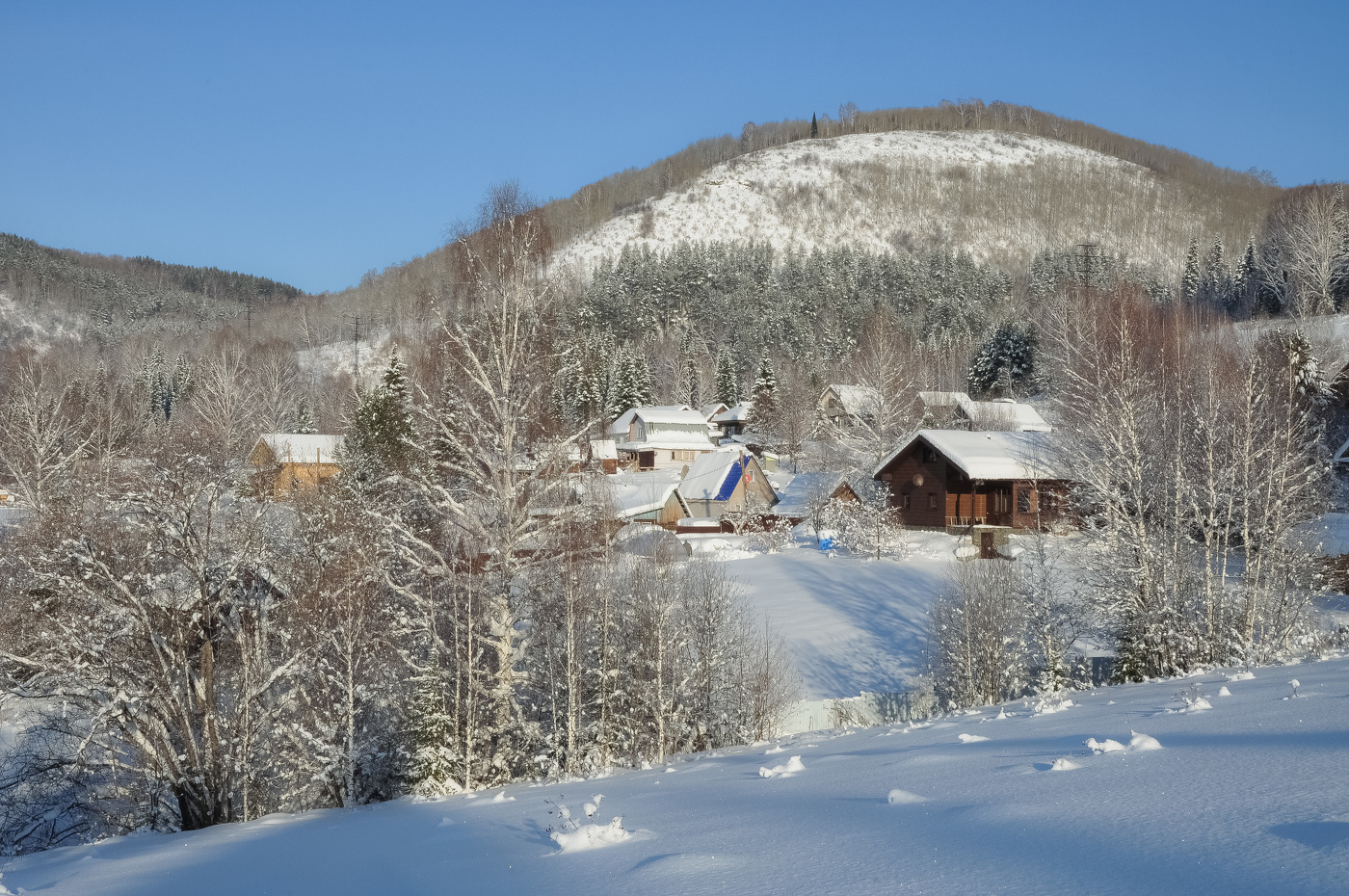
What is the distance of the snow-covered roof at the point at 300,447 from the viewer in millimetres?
52928

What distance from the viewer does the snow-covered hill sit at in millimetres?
162125

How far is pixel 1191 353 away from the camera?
43219 millimetres

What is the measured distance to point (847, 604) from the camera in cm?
2878

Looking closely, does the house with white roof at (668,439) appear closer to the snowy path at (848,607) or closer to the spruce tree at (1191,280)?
the snowy path at (848,607)

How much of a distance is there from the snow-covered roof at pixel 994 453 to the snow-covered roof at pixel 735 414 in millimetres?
35410

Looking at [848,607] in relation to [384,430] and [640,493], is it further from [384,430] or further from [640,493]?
[640,493]

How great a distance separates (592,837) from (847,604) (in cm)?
2360

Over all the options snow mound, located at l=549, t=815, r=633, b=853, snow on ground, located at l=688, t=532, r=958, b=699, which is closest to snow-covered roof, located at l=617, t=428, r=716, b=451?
snow on ground, located at l=688, t=532, r=958, b=699

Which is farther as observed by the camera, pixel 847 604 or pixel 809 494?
pixel 809 494

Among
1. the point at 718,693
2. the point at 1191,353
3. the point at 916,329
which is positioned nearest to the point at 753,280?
the point at 916,329

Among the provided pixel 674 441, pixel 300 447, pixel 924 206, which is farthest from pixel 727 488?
pixel 924 206

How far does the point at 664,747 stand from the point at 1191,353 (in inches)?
1453

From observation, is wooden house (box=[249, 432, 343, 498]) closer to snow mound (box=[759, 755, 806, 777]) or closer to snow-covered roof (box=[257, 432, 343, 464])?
snow-covered roof (box=[257, 432, 343, 464])

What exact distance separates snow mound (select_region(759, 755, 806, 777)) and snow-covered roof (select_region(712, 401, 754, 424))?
6735cm
